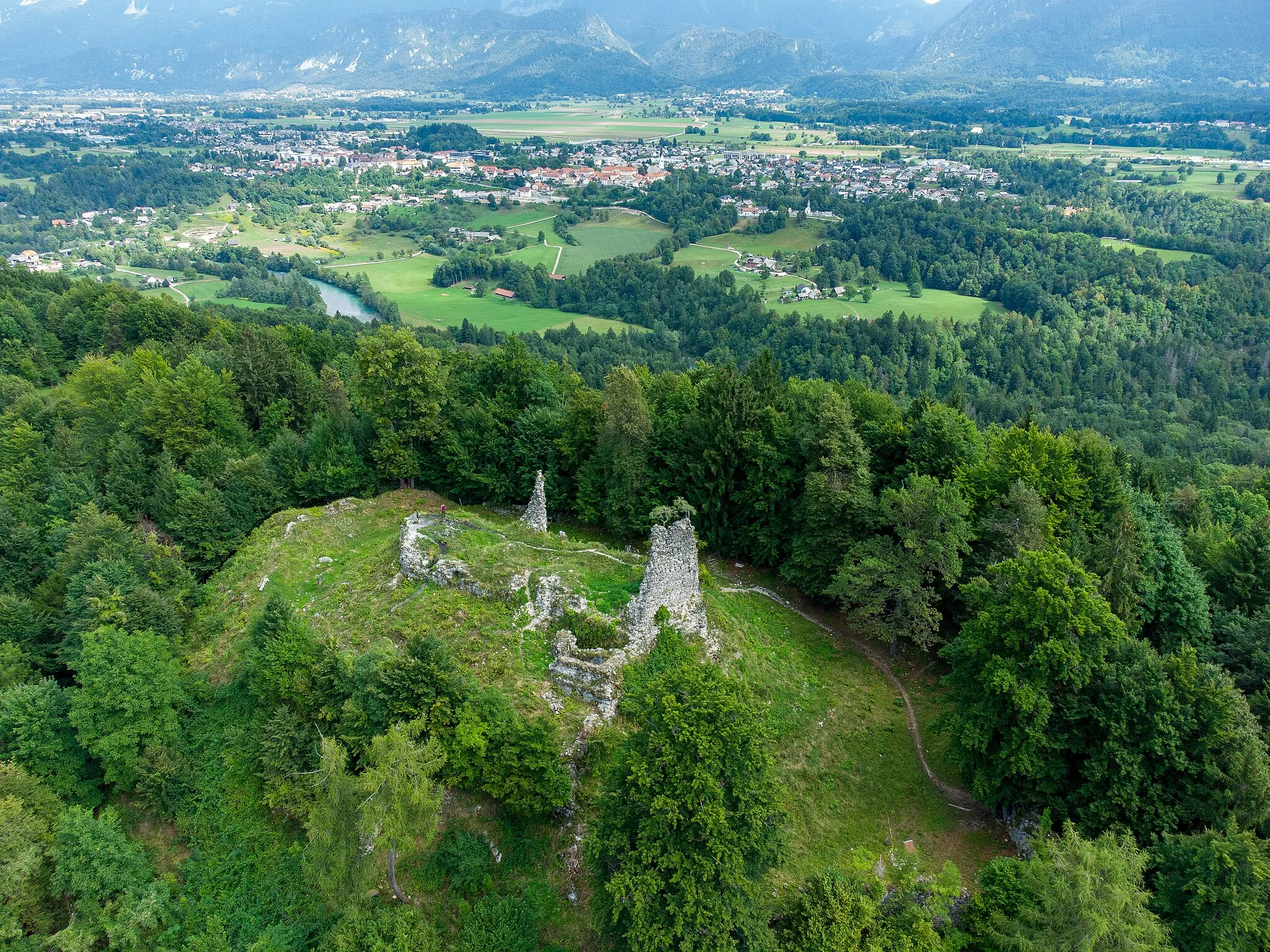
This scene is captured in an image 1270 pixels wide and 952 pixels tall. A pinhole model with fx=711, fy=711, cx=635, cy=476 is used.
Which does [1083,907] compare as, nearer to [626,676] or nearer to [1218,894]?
[1218,894]

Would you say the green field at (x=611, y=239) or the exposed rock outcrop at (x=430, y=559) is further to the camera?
the green field at (x=611, y=239)

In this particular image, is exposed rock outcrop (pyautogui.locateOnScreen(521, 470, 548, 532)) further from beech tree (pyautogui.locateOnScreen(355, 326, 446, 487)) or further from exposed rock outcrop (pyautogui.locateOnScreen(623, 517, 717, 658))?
beech tree (pyautogui.locateOnScreen(355, 326, 446, 487))

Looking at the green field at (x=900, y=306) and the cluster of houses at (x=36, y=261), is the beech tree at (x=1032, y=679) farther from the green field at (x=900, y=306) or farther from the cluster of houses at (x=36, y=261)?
the cluster of houses at (x=36, y=261)

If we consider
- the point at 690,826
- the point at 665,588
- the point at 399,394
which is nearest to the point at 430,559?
the point at 665,588

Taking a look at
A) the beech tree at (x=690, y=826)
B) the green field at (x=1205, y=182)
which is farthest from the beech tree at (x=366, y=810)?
the green field at (x=1205, y=182)

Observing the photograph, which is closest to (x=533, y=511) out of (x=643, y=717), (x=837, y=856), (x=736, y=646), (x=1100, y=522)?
(x=736, y=646)

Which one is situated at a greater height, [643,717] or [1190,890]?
[643,717]

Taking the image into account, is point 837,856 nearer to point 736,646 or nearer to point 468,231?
point 736,646
